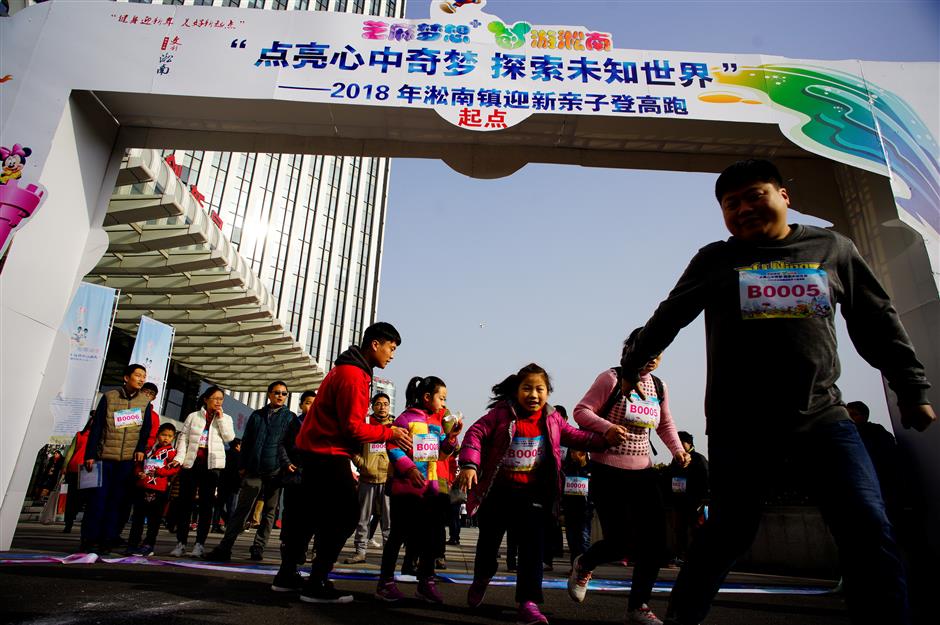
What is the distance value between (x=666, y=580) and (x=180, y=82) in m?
7.15

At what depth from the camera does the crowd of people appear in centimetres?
198

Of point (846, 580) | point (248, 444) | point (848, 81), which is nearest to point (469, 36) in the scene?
point (848, 81)

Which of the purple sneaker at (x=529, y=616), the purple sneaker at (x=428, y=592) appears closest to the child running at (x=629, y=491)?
the purple sneaker at (x=529, y=616)

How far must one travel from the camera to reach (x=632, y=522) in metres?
3.52

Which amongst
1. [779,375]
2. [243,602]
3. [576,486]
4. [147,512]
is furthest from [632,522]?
[147,512]

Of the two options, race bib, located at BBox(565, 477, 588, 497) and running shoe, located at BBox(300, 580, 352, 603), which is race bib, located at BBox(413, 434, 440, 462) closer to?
running shoe, located at BBox(300, 580, 352, 603)

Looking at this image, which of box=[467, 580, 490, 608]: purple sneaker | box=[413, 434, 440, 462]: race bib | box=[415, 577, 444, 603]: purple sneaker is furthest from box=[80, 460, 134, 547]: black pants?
box=[467, 580, 490, 608]: purple sneaker

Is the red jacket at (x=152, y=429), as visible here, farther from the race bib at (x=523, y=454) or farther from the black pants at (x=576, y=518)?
the black pants at (x=576, y=518)

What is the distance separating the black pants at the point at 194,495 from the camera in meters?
6.29

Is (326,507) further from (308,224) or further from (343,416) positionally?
(308,224)

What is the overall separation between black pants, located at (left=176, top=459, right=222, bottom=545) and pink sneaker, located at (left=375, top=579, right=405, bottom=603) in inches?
128

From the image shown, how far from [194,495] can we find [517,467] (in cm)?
466

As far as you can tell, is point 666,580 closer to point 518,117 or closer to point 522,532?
point 522,532

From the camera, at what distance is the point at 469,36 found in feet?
20.4
